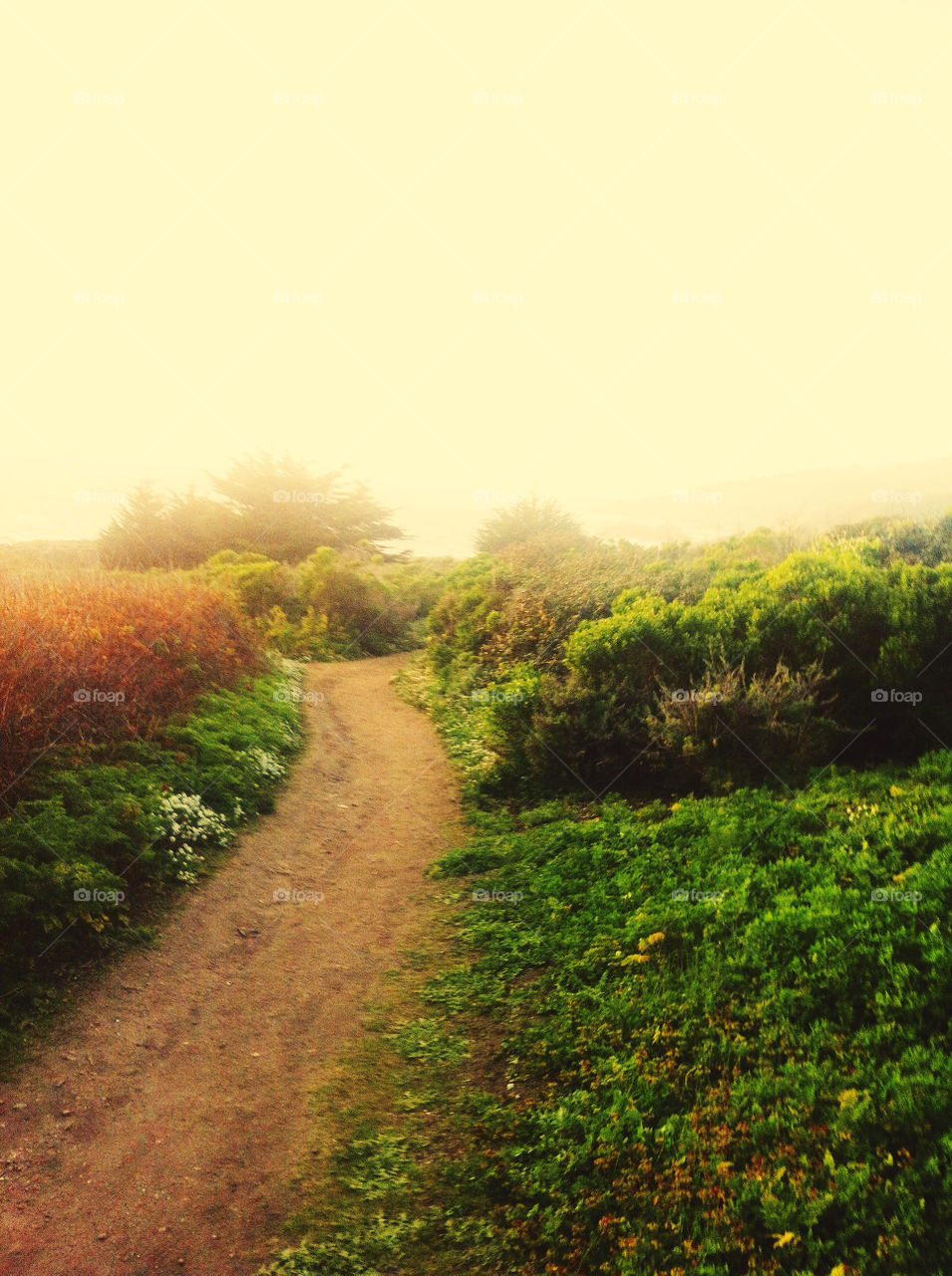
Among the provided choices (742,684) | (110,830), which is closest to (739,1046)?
(742,684)

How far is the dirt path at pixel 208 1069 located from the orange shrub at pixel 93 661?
2.22m

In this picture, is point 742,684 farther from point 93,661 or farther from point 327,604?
point 327,604

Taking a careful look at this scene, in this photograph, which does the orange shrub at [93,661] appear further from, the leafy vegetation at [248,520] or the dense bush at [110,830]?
the leafy vegetation at [248,520]

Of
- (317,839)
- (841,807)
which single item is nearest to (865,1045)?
(841,807)

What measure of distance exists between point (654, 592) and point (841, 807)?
625 cm

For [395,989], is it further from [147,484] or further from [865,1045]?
[147,484]

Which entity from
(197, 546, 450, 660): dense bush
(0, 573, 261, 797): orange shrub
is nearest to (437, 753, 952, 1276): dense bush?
(0, 573, 261, 797): orange shrub

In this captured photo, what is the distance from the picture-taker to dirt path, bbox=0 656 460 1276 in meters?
4.04

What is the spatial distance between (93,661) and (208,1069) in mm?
5161

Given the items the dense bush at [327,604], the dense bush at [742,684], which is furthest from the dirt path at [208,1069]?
the dense bush at [327,604]

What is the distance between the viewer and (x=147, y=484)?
26.6m

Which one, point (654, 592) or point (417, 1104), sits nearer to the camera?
point (417, 1104)

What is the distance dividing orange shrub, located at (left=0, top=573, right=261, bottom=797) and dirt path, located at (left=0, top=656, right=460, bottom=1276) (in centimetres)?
222

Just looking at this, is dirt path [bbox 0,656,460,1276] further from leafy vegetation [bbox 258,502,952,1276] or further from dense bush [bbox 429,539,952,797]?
dense bush [bbox 429,539,952,797]
